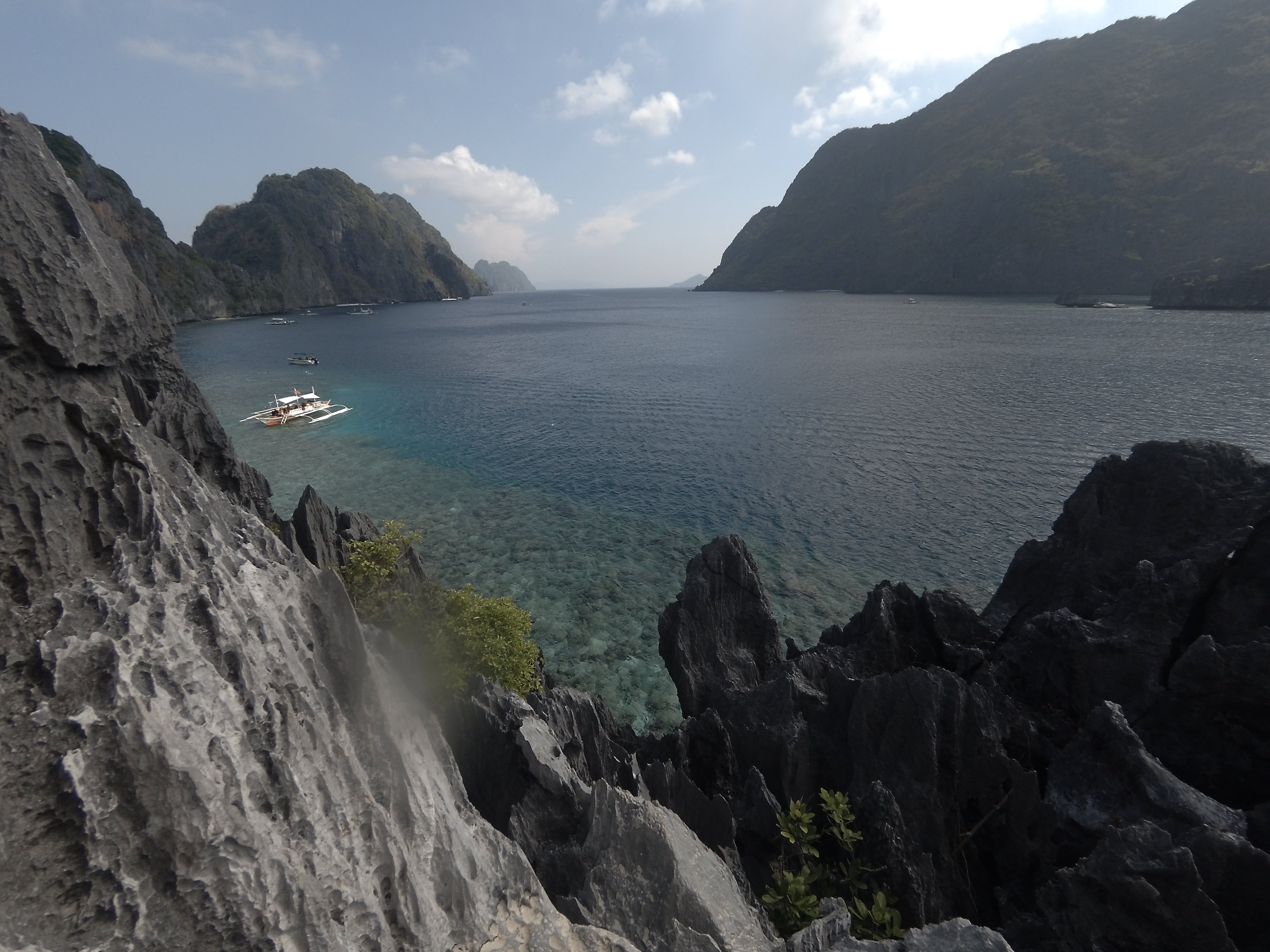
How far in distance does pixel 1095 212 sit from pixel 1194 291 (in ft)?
222

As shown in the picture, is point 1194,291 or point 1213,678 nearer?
A: point 1213,678

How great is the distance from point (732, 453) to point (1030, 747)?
1686 inches

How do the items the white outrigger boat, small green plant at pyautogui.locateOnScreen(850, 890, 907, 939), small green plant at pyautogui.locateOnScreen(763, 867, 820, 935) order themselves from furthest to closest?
1. the white outrigger boat
2. small green plant at pyautogui.locateOnScreen(763, 867, 820, 935)
3. small green plant at pyautogui.locateOnScreen(850, 890, 907, 939)

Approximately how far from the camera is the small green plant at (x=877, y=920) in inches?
484

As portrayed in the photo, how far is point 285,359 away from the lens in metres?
124

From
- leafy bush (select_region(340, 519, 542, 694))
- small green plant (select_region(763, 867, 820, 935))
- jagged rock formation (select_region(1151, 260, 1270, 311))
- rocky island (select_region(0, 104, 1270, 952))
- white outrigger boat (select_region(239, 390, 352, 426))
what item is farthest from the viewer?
jagged rock formation (select_region(1151, 260, 1270, 311))

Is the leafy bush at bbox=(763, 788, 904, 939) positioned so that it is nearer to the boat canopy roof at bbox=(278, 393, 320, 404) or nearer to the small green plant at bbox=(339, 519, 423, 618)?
the small green plant at bbox=(339, 519, 423, 618)

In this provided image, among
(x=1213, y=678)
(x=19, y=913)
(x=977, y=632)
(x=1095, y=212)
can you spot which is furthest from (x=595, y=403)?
(x=1095, y=212)

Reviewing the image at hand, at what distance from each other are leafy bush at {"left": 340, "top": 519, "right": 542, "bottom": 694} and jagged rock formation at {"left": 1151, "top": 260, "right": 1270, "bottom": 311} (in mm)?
184216

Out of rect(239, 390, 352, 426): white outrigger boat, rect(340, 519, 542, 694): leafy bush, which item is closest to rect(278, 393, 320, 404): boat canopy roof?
rect(239, 390, 352, 426): white outrigger boat

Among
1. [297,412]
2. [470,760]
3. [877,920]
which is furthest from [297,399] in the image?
[877,920]

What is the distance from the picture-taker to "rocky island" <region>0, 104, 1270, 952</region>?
26.5 ft

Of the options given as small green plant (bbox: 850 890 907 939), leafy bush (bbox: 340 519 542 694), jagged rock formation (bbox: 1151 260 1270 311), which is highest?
jagged rock formation (bbox: 1151 260 1270 311)

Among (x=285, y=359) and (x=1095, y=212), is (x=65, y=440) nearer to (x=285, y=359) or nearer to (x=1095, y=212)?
(x=285, y=359)
